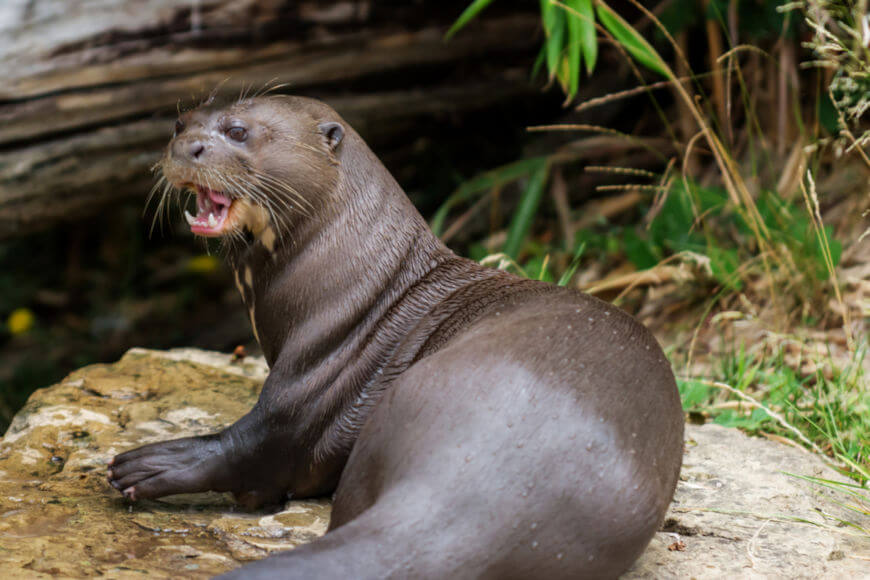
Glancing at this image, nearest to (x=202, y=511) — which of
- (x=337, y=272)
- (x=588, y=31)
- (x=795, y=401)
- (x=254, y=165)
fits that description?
(x=337, y=272)

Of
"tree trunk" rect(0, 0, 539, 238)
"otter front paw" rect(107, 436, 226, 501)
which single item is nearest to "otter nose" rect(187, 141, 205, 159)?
"otter front paw" rect(107, 436, 226, 501)

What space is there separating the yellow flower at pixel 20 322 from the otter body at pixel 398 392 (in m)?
2.98

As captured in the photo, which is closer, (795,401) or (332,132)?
(332,132)

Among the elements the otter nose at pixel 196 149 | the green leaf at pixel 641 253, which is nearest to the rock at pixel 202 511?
the otter nose at pixel 196 149

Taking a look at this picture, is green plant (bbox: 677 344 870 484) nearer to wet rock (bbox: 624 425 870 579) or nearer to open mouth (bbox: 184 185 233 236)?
wet rock (bbox: 624 425 870 579)

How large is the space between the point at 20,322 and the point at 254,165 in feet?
10.6

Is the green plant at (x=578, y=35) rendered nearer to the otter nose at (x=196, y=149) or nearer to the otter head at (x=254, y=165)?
the otter head at (x=254, y=165)

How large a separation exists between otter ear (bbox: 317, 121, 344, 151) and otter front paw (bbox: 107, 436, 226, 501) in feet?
2.44

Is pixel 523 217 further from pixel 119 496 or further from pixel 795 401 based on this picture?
pixel 119 496

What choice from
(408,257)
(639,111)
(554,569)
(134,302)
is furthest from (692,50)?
(554,569)

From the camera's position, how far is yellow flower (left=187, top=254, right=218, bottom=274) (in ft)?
17.4

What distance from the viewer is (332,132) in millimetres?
2273

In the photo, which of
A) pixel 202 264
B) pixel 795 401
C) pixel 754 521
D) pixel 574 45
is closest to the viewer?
pixel 754 521

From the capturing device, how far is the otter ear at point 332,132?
226cm
